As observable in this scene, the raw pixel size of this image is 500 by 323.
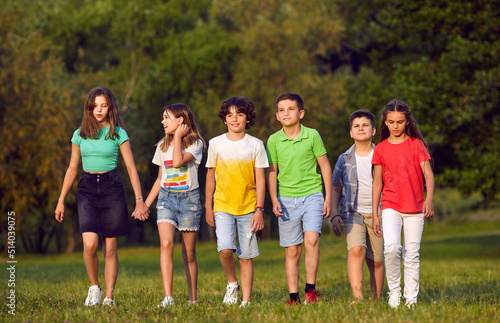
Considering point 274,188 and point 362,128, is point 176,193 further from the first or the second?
point 362,128

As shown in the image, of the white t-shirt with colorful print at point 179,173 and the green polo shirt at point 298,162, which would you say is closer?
the green polo shirt at point 298,162

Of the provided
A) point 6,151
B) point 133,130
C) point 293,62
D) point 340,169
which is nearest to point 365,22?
point 293,62

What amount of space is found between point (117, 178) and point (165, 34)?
29.0 meters

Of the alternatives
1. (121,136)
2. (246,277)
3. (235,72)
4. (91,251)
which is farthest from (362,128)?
(235,72)

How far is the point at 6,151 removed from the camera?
926 inches

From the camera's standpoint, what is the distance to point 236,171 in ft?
24.0

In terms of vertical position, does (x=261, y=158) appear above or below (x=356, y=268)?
above

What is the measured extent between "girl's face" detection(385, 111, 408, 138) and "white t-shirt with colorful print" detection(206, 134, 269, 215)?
1.46m

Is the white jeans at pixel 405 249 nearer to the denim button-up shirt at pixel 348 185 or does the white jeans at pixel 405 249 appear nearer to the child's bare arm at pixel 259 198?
the denim button-up shirt at pixel 348 185

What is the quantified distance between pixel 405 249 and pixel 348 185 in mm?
1123

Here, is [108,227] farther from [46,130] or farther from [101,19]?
[101,19]

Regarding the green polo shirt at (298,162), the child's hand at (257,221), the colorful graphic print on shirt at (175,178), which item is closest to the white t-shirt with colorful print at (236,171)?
the child's hand at (257,221)

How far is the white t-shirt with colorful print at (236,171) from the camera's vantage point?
287 inches

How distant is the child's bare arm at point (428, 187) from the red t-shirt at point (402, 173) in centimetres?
5
